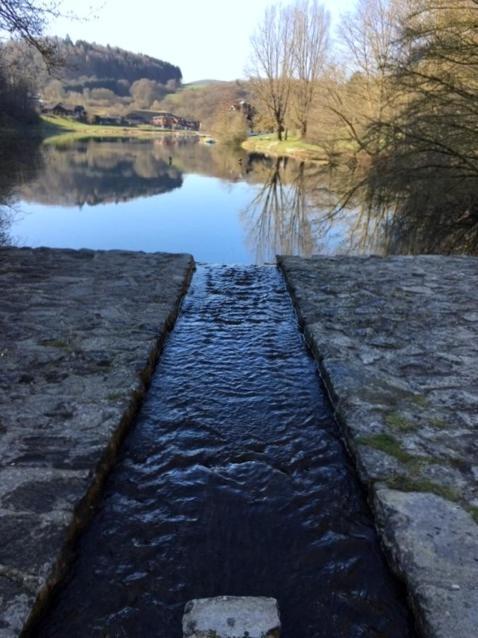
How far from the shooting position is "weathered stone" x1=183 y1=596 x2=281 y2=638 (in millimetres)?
2410

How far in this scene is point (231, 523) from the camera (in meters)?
3.30

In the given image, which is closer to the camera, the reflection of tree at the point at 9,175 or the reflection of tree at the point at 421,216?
the reflection of tree at the point at 421,216

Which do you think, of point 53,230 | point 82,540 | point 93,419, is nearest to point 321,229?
point 53,230

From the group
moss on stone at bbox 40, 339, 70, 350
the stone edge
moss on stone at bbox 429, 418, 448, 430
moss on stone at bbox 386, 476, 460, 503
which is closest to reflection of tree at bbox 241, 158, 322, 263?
moss on stone at bbox 40, 339, 70, 350

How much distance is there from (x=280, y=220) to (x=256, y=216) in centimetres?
111

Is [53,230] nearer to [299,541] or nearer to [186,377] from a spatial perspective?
[186,377]

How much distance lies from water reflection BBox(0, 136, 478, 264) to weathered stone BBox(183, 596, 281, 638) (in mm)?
9798

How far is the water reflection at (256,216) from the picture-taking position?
13914 mm

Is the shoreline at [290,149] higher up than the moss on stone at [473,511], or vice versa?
the moss on stone at [473,511]

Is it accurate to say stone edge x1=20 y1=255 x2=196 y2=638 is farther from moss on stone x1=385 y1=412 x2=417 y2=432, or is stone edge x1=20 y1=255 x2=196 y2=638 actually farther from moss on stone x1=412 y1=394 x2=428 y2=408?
moss on stone x1=412 y1=394 x2=428 y2=408

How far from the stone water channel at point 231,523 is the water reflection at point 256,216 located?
25.0 ft

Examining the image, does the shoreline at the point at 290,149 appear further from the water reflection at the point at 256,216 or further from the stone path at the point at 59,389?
the stone path at the point at 59,389

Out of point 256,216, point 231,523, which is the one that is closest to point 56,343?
point 231,523

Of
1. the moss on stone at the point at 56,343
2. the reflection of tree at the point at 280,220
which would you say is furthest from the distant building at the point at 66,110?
the moss on stone at the point at 56,343
